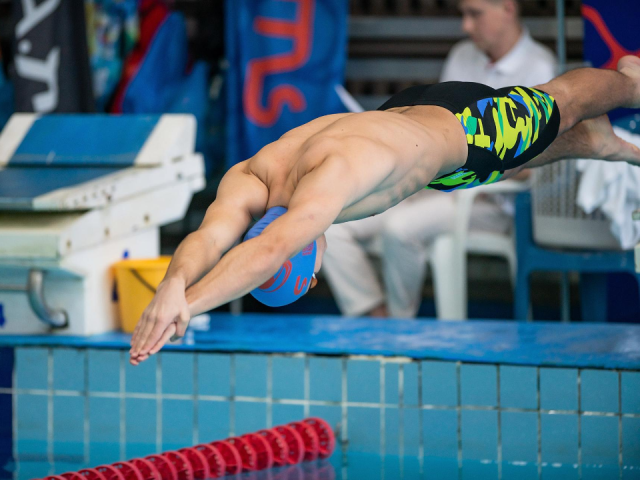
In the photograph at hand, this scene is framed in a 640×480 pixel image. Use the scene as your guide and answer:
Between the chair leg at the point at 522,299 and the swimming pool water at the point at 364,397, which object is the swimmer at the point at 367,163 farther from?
the chair leg at the point at 522,299

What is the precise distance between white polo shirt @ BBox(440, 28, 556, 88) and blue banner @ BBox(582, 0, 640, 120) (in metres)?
0.26

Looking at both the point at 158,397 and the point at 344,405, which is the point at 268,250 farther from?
the point at 158,397

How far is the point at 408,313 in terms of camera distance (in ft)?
17.1

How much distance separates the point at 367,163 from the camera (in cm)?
266

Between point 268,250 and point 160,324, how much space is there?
1.06 ft

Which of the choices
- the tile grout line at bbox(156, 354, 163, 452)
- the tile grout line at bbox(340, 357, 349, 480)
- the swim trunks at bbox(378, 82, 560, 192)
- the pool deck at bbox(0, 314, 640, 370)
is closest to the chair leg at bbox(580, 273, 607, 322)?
the pool deck at bbox(0, 314, 640, 370)

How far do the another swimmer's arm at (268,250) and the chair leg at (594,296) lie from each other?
2905 millimetres

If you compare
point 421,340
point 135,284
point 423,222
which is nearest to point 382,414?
point 421,340

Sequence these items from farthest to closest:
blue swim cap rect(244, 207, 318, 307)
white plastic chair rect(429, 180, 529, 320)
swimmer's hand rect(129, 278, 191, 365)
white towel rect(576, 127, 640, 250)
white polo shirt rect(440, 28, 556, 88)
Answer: white polo shirt rect(440, 28, 556, 88)
white plastic chair rect(429, 180, 529, 320)
white towel rect(576, 127, 640, 250)
blue swim cap rect(244, 207, 318, 307)
swimmer's hand rect(129, 278, 191, 365)

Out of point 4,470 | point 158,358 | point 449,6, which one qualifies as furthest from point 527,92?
point 449,6

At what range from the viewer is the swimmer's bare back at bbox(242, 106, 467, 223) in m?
2.68

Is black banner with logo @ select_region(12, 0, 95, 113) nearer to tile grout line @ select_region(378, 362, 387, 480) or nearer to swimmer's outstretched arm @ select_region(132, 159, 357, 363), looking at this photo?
tile grout line @ select_region(378, 362, 387, 480)

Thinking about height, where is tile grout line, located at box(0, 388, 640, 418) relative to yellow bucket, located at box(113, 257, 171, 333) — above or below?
below

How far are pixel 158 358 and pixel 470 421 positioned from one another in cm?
132
